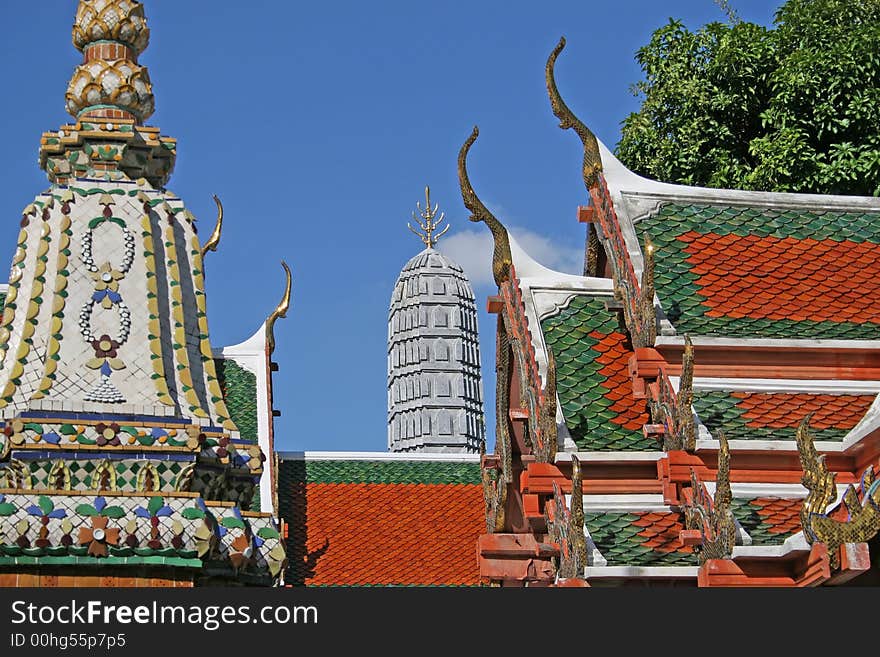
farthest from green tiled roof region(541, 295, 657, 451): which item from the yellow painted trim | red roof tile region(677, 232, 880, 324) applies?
the yellow painted trim

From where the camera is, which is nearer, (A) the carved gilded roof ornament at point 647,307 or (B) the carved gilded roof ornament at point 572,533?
(B) the carved gilded roof ornament at point 572,533

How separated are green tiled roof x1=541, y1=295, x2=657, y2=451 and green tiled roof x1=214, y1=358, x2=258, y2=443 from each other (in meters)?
7.52

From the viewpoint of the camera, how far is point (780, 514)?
12883 mm

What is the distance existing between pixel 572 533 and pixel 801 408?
2.61 metres

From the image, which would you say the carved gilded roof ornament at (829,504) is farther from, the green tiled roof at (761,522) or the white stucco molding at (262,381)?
the white stucco molding at (262,381)

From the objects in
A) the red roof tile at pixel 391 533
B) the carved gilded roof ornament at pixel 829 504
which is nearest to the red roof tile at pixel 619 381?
the carved gilded roof ornament at pixel 829 504

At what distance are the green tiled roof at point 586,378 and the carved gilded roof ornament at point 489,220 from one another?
79 cm

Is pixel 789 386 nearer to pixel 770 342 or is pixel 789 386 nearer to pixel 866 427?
pixel 770 342

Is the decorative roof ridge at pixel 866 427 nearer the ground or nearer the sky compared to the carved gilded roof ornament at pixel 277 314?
nearer the ground

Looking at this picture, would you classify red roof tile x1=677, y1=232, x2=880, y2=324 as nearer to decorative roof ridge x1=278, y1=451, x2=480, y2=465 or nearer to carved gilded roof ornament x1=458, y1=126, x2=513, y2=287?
carved gilded roof ornament x1=458, y1=126, x2=513, y2=287

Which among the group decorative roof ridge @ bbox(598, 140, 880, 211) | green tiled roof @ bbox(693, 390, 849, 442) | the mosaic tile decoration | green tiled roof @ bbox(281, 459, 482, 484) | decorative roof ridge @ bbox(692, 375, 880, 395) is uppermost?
decorative roof ridge @ bbox(598, 140, 880, 211)

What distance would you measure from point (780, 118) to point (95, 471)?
17771mm

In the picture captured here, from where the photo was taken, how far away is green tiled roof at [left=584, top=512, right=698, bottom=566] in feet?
41.9

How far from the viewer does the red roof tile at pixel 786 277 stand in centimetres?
1510
